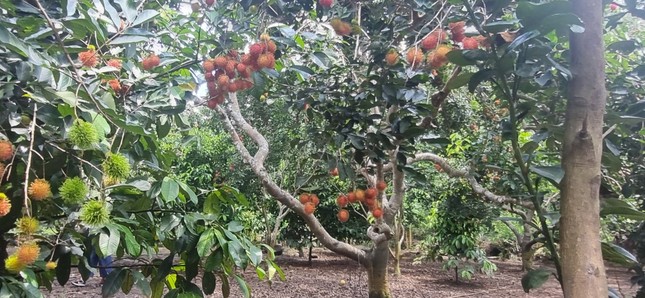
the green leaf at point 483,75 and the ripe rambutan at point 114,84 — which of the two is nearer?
the green leaf at point 483,75

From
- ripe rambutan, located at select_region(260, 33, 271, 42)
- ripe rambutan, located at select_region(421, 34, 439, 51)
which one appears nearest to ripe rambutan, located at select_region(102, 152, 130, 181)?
ripe rambutan, located at select_region(260, 33, 271, 42)

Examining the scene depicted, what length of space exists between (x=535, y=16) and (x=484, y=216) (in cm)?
393

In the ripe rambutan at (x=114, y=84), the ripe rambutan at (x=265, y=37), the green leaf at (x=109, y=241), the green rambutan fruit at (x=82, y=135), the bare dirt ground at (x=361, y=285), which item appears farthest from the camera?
the bare dirt ground at (x=361, y=285)

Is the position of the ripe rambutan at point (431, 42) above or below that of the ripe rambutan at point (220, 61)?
above

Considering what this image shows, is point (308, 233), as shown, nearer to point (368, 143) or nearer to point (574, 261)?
point (368, 143)

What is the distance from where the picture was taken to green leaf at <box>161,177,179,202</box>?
1.02 m

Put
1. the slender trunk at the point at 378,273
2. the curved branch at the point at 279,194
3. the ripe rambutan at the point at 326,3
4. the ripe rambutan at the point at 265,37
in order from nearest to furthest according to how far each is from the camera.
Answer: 1. the ripe rambutan at the point at 265,37
2. the ripe rambutan at the point at 326,3
3. the curved branch at the point at 279,194
4. the slender trunk at the point at 378,273

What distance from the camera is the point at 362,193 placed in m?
2.29

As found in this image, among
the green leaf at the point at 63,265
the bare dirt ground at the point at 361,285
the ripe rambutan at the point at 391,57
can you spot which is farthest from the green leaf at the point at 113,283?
the bare dirt ground at the point at 361,285

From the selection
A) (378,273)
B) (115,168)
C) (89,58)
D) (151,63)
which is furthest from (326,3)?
(378,273)

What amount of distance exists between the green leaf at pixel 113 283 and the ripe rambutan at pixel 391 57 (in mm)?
1099

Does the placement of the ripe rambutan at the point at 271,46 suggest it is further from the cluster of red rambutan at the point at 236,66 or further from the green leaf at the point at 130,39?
the green leaf at the point at 130,39

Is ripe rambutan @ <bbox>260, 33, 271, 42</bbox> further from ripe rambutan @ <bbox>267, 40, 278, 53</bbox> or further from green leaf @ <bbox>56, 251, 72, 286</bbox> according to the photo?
green leaf @ <bbox>56, 251, 72, 286</bbox>

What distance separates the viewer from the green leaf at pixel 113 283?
1.15 m
